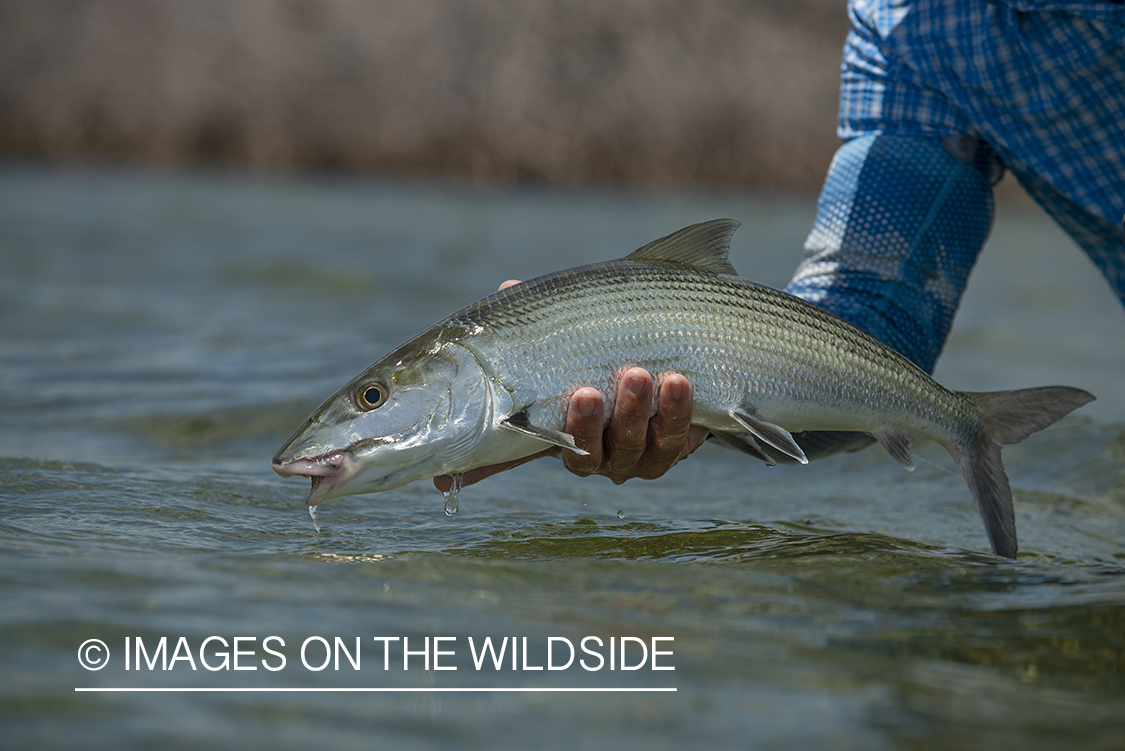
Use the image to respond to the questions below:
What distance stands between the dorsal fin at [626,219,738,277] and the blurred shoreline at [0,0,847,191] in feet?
64.6

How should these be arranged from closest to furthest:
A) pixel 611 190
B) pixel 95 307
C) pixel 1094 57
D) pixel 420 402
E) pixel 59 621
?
1. pixel 59 621
2. pixel 420 402
3. pixel 1094 57
4. pixel 95 307
5. pixel 611 190

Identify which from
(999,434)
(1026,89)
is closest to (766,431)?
(999,434)

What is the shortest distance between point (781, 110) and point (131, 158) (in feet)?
43.6

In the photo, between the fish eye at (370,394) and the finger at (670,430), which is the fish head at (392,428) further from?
the finger at (670,430)

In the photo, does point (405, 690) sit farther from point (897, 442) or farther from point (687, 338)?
point (897, 442)

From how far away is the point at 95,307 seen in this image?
330 inches

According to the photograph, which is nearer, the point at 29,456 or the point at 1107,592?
the point at 1107,592

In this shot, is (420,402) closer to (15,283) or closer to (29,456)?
(29,456)

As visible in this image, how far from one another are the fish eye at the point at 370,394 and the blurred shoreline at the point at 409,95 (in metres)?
20.3

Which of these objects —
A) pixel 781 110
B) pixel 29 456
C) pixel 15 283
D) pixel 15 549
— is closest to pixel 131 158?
pixel 781 110

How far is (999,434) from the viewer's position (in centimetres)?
337

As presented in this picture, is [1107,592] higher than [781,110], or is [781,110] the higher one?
[781,110]

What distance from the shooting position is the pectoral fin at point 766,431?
3078 millimetres

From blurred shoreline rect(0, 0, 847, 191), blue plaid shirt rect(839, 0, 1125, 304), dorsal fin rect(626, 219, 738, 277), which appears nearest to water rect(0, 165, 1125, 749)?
dorsal fin rect(626, 219, 738, 277)
